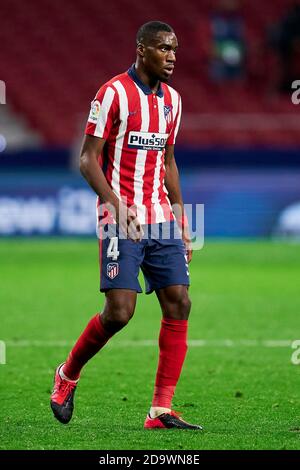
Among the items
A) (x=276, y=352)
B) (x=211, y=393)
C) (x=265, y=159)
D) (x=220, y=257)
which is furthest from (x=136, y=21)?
(x=211, y=393)

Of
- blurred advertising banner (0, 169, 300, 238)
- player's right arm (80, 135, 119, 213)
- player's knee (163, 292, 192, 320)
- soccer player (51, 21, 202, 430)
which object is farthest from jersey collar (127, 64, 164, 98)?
blurred advertising banner (0, 169, 300, 238)

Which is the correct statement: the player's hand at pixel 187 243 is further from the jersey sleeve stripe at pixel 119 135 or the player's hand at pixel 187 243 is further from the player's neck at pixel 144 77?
the player's neck at pixel 144 77

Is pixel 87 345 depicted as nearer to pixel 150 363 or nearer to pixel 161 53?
pixel 161 53

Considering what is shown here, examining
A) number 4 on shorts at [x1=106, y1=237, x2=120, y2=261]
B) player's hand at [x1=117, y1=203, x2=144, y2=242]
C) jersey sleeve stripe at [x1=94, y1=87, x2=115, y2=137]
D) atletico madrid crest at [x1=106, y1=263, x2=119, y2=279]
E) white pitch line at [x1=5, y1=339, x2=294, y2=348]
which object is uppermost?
jersey sleeve stripe at [x1=94, y1=87, x2=115, y2=137]

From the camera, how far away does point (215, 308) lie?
11484mm

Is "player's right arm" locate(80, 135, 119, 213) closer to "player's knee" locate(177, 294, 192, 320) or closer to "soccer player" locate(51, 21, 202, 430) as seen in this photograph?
"soccer player" locate(51, 21, 202, 430)

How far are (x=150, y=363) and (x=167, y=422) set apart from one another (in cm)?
252

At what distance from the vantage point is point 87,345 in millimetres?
5867

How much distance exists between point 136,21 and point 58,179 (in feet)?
26.0

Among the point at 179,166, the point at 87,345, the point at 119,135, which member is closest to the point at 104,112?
the point at 119,135

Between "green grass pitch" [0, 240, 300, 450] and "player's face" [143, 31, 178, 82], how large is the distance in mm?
1897

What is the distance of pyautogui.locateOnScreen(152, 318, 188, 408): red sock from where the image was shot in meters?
5.87

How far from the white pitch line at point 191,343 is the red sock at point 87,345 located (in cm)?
304

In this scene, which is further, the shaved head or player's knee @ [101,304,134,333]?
the shaved head
